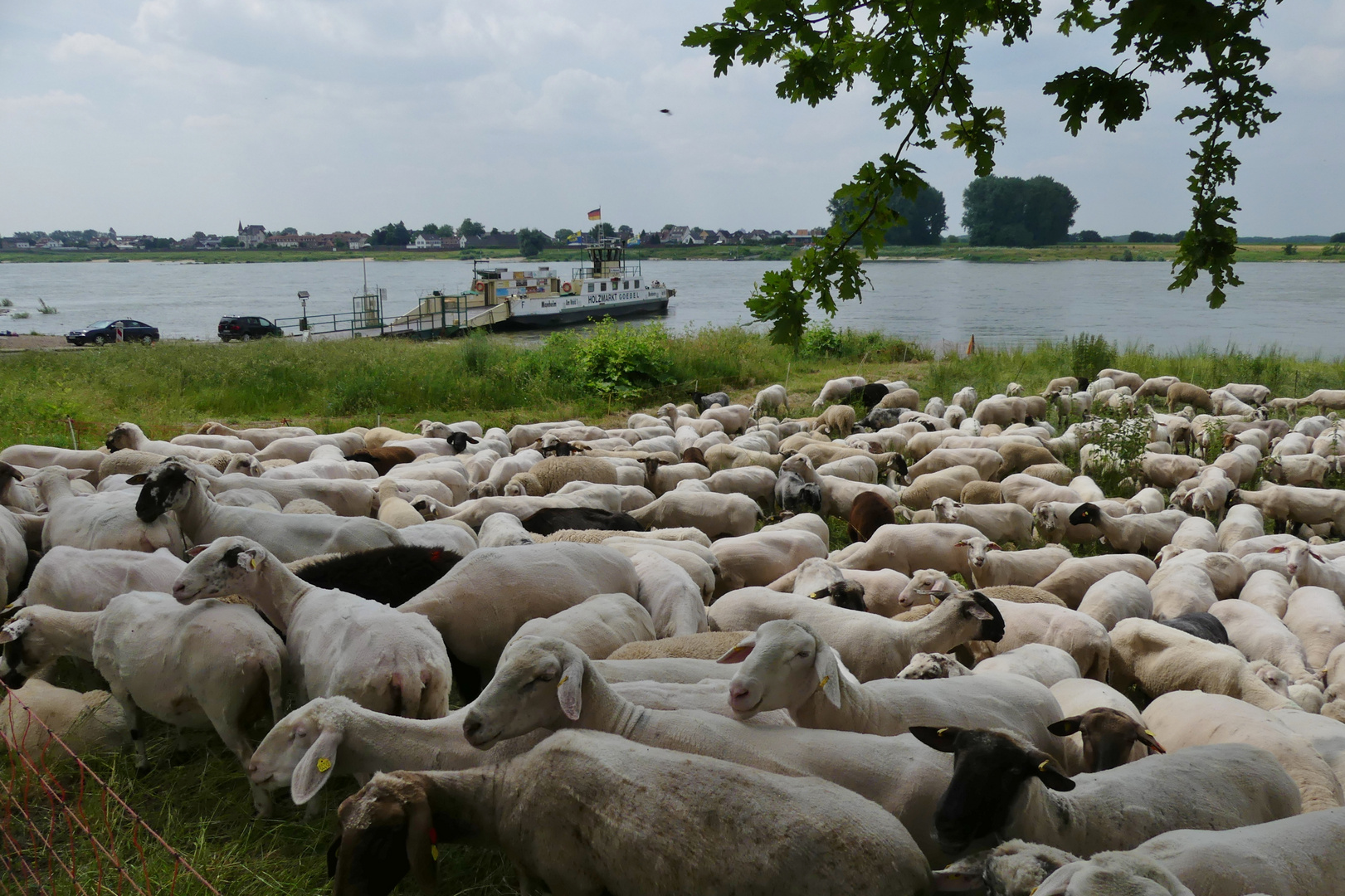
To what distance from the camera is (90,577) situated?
5512 millimetres

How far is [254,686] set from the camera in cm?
428

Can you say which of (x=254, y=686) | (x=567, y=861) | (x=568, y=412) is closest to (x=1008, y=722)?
(x=567, y=861)

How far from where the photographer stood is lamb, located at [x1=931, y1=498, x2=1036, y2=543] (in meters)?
8.84

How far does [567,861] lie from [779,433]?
11.5m

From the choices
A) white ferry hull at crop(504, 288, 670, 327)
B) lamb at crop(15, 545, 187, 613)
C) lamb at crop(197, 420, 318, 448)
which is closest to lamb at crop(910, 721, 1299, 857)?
lamb at crop(15, 545, 187, 613)

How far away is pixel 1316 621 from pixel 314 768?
21.5 feet

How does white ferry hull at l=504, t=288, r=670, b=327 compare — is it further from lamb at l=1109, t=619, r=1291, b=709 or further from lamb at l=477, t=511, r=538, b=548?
lamb at l=1109, t=619, r=1291, b=709

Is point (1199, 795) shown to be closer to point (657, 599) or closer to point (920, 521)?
point (657, 599)

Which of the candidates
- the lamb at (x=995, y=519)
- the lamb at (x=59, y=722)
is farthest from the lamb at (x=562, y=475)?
the lamb at (x=59, y=722)

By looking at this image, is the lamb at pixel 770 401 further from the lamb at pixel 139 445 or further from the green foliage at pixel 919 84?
the green foliage at pixel 919 84

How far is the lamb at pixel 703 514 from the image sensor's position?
8.85 m

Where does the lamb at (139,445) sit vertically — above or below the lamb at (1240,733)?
above

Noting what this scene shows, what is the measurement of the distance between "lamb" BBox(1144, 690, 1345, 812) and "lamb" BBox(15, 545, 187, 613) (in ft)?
19.1

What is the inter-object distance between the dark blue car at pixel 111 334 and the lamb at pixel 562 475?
30.8 metres
